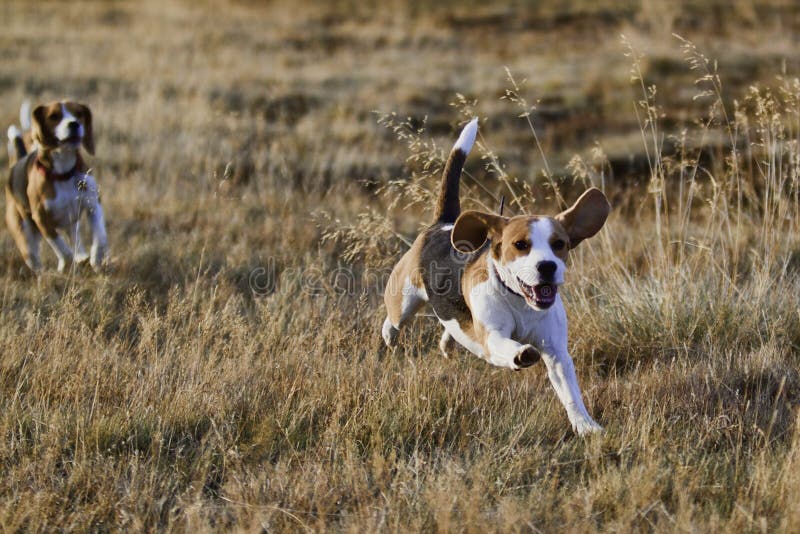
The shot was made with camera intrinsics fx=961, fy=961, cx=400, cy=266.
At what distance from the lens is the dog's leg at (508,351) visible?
3.86 meters

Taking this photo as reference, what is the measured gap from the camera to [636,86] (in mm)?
13977

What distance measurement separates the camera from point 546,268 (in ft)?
12.7

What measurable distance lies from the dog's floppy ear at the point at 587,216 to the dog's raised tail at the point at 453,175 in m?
0.92

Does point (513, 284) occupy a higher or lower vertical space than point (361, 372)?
higher

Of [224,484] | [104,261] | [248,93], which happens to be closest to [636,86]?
[248,93]

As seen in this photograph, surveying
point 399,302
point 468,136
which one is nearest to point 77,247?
point 399,302

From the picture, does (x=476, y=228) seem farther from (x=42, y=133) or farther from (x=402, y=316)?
(x=42, y=133)

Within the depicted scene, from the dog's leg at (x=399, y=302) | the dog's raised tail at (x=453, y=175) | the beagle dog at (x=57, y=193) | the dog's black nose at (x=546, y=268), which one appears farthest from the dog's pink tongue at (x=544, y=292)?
the beagle dog at (x=57, y=193)

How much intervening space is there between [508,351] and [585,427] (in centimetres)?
48

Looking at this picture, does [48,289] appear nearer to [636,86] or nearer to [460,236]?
[460,236]

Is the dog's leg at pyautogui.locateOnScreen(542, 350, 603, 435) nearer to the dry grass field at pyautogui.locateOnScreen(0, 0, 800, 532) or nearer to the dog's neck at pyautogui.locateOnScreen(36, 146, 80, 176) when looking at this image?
the dry grass field at pyautogui.locateOnScreen(0, 0, 800, 532)

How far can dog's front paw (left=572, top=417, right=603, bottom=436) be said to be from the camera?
162 inches

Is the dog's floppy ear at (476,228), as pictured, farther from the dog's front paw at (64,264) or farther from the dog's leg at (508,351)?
the dog's front paw at (64,264)

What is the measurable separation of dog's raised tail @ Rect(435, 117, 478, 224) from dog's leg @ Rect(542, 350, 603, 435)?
1.27 m
